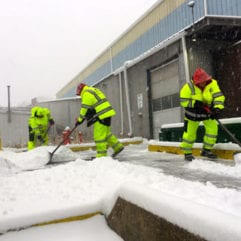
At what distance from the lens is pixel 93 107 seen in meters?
7.20

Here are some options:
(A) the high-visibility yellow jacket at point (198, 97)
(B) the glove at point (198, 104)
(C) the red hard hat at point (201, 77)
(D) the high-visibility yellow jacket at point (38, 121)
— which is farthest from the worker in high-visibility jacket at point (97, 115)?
(D) the high-visibility yellow jacket at point (38, 121)

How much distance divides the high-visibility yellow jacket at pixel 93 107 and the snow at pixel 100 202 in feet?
9.25

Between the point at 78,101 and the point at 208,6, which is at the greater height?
the point at 208,6

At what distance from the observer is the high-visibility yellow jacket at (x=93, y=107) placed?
279 inches

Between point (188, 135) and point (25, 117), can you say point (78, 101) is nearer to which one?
point (25, 117)

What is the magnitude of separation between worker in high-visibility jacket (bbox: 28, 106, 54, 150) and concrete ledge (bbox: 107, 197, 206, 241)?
7.86 metres

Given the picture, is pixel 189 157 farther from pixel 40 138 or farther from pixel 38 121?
pixel 40 138

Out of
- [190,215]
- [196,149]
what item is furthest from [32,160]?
[190,215]

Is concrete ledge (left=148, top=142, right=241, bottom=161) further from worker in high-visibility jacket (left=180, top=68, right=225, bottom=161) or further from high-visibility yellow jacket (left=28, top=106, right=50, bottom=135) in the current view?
high-visibility yellow jacket (left=28, top=106, right=50, bottom=135)

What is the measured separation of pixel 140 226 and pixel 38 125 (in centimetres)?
841

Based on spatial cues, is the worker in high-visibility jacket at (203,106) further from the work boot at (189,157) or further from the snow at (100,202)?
the snow at (100,202)

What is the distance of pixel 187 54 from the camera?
1077 cm

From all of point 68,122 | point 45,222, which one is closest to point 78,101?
point 68,122

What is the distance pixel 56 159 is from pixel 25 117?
16822 millimetres
